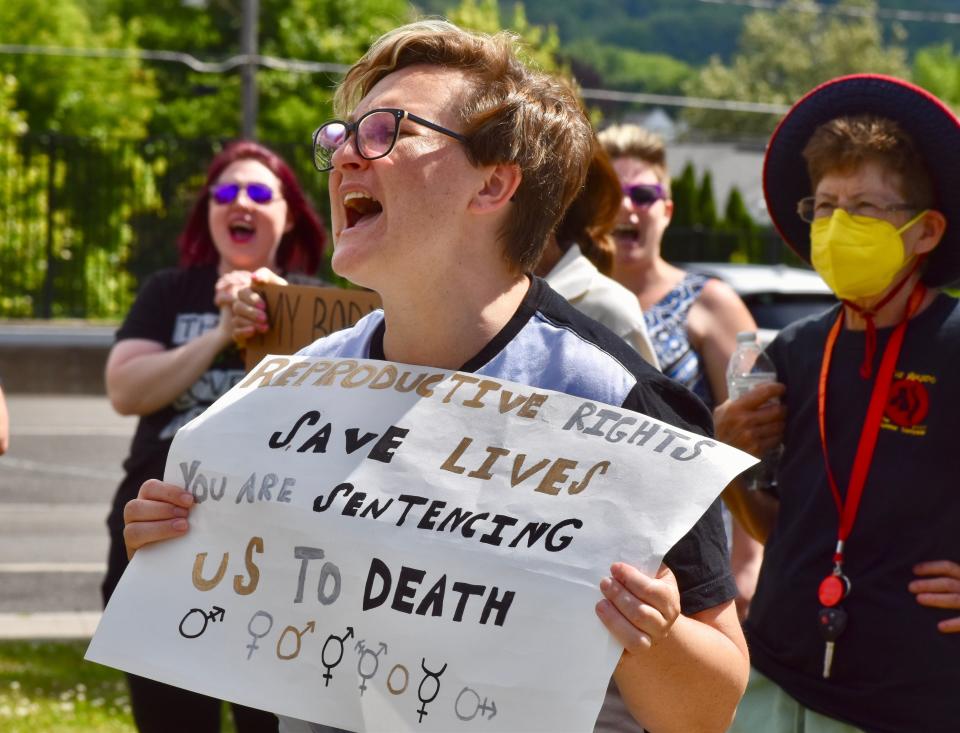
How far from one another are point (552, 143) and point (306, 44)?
150 ft

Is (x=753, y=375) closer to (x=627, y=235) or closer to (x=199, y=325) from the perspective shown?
(x=627, y=235)

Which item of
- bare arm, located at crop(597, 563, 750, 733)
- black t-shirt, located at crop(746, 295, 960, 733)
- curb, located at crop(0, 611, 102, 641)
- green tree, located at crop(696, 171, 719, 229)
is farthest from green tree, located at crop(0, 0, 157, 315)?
green tree, located at crop(696, 171, 719, 229)

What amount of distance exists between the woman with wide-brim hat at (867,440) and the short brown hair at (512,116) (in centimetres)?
88

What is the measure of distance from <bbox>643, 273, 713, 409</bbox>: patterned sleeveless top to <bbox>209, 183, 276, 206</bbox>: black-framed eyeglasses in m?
1.25

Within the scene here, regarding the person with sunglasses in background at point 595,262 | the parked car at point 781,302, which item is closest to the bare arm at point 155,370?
the person with sunglasses in background at point 595,262

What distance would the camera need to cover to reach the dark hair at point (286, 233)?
4.58 metres

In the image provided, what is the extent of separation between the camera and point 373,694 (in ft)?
6.63

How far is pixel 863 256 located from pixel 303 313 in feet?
4.80

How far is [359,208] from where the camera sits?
2223mm

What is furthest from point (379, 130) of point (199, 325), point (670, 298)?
point (670, 298)

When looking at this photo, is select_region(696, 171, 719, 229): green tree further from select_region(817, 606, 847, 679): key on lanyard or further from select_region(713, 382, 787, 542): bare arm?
select_region(817, 606, 847, 679): key on lanyard

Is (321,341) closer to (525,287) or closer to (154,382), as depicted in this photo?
(525,287)

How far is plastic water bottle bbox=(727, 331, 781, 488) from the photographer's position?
3152 millimetres

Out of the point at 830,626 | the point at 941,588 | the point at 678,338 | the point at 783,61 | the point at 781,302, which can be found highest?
the point at 783,61
